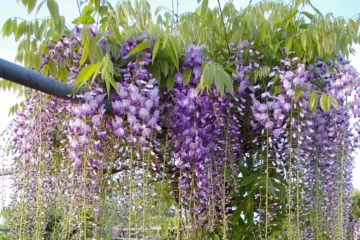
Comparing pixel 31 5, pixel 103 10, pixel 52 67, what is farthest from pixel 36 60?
pixel 31 5

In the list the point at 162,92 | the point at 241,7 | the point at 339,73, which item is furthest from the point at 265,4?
the point at 162,92

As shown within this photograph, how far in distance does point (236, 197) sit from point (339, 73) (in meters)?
0.79

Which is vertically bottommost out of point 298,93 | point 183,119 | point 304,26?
point 183,119

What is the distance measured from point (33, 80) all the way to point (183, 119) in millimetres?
660

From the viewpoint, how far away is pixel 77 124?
6.26ft

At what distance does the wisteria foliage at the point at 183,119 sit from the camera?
1934mm

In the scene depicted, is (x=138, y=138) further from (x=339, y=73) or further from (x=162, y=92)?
(x=339, y=73)

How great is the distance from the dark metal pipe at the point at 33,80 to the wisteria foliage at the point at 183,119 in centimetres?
8

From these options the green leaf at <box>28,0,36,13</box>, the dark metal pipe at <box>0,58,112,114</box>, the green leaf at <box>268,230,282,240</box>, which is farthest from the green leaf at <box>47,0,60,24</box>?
the green leaf at <box>268,230,282,240</box>

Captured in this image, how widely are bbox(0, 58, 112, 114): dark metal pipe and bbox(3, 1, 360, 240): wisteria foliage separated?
0.25 ft

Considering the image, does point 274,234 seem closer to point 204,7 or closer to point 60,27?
point 204,7

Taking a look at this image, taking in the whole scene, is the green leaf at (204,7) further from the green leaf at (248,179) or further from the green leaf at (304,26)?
the green leaf at (248,179)

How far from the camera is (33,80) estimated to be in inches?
66.6

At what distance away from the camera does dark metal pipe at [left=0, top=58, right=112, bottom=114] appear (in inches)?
62.4
